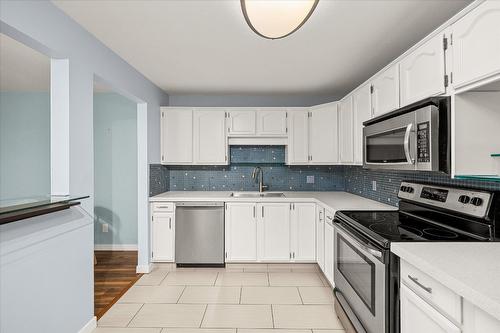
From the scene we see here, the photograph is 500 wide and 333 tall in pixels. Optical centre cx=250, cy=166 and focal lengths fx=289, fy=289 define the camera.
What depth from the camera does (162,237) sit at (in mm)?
3611

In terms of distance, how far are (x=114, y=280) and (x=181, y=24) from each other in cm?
279

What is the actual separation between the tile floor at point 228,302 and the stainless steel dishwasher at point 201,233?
0.53 ft

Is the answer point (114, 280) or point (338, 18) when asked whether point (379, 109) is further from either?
point (114, 280)

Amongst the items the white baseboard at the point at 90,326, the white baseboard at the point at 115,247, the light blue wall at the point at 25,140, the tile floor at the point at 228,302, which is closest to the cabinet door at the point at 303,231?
the tile floor at the point at 228,302

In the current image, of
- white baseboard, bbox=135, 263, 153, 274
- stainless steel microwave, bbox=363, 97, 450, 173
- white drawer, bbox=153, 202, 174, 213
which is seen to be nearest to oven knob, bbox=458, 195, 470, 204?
stainless steel microwave, bbox=363, 97, 450, 173

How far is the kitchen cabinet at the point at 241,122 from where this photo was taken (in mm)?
3953

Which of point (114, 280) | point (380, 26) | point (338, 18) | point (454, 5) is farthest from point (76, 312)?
point (454, 5)

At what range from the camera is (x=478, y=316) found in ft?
3.12

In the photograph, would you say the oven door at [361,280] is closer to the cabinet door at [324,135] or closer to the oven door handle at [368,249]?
Result: the oven door handle at [368,249]

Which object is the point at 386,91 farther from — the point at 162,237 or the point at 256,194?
the point at 162,237

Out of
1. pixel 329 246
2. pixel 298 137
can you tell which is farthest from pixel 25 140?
pixel 329 246

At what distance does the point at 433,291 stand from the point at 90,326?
7.76 feet

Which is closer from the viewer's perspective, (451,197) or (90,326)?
(451,197)

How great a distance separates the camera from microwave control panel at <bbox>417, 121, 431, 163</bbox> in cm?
167
